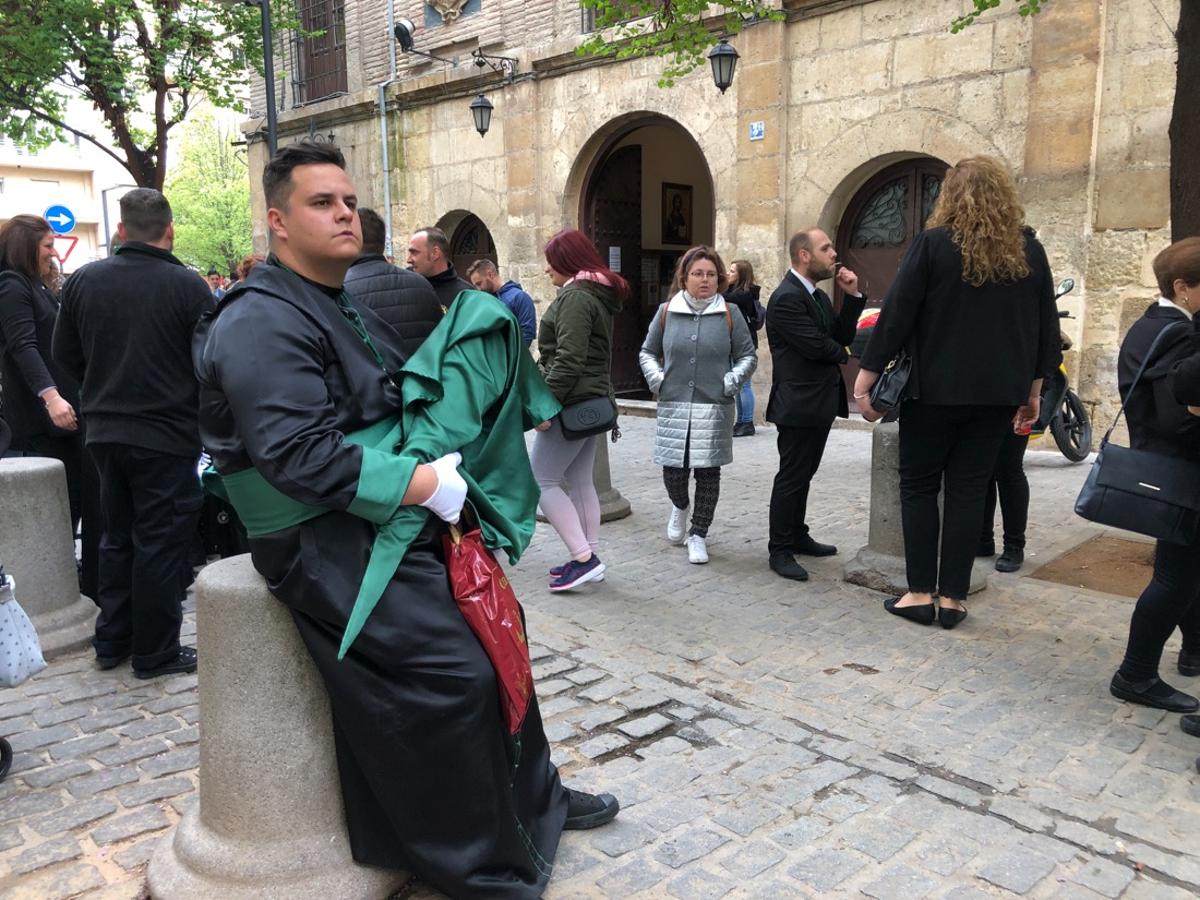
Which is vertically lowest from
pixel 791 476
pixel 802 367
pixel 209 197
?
pixel 791 476

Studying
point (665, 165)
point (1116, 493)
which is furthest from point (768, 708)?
point (665, 165)

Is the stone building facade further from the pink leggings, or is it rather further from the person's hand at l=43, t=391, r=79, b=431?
the person's hand at l=43, t=391, r=79, b=431

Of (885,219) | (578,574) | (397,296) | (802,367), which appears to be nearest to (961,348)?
(802,367)

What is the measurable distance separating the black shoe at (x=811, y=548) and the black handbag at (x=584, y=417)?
5.04ft

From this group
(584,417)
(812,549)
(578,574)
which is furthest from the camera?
(812,549)

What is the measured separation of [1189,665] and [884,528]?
5.37ft

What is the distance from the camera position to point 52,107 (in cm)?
1639

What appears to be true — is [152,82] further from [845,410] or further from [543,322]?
[845,410]

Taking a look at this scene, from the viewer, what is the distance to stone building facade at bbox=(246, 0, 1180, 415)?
8.82 metres

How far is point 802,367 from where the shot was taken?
5367 mm

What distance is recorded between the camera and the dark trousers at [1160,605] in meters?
3.51

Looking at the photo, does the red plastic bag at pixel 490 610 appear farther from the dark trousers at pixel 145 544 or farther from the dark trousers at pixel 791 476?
the dark trousers at pixel 791 476

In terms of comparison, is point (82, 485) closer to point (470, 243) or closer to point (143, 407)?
point (143, 407)

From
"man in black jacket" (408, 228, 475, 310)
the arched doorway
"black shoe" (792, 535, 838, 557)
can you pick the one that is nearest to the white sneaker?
"black shoe" (792, 535, 838, 557)
